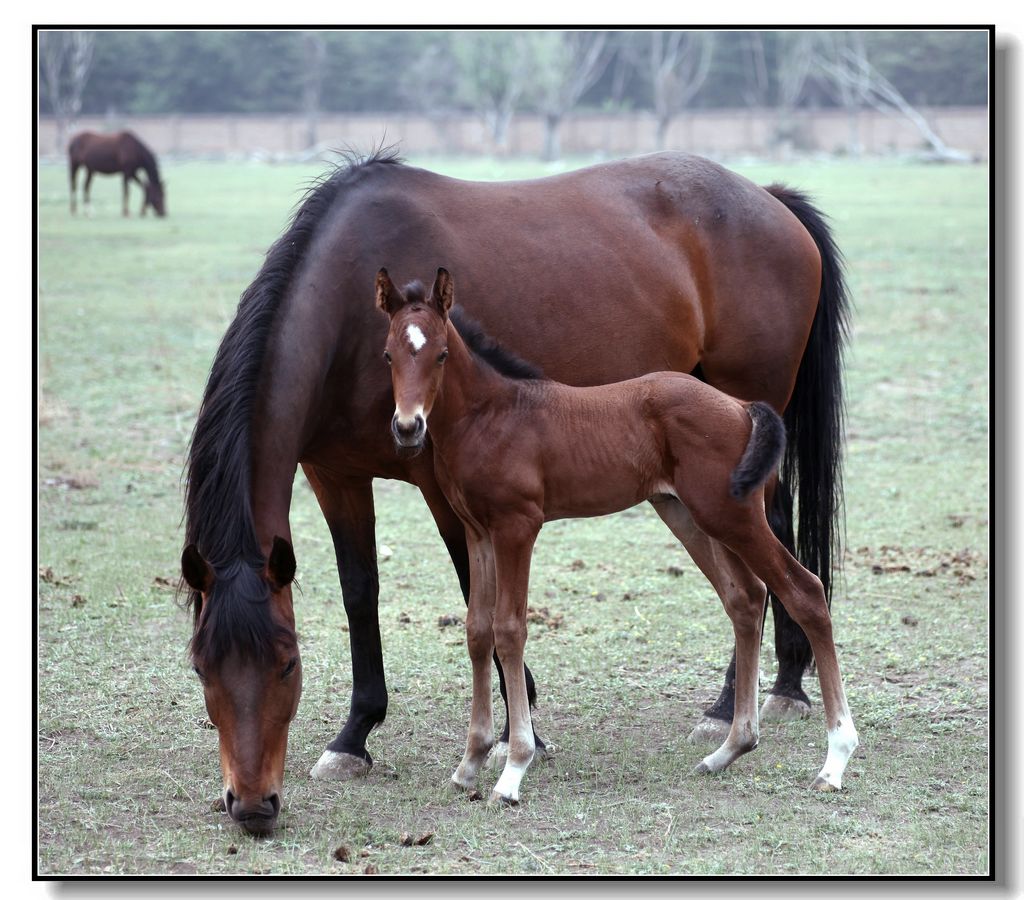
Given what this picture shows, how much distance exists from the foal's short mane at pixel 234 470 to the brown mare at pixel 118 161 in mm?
15884

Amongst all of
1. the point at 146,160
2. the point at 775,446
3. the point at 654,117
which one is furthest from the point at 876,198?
the point at 775,446

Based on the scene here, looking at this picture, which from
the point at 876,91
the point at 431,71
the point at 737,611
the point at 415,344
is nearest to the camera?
the point at 415,344

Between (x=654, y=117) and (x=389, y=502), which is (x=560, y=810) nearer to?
(x=389, y=502)

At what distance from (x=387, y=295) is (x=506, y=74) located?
1331cm

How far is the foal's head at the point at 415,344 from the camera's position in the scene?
3.80 meters

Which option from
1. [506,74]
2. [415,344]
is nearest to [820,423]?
[415,344]

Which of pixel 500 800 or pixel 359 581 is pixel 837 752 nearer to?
pixel 500 800

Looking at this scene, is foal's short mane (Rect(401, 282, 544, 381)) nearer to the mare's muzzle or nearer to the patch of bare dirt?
the mare's muzzle

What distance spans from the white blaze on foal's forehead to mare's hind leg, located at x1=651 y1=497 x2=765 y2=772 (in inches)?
49.3

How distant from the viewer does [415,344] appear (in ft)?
12.7

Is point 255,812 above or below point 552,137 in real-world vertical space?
below

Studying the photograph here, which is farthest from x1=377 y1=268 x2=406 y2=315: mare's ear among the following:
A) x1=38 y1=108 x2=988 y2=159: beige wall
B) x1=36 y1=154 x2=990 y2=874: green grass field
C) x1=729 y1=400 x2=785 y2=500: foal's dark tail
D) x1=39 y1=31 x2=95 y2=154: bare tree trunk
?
x1=38 y1=108 x2=988 y2=159: beige wall

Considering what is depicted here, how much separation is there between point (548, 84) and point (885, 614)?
1142 centimetres

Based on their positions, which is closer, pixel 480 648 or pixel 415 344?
pixel 415 344
